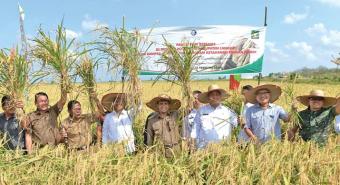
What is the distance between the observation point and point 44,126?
19.2ft

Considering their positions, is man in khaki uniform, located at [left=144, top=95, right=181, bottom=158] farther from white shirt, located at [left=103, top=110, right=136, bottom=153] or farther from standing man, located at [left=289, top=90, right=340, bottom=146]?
standing man, located at [left=289, top=90, right=340, bottom=146]

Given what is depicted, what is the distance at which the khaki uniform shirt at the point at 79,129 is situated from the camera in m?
5.86

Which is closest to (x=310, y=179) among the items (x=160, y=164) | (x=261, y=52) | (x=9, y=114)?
(x=160, y=164)

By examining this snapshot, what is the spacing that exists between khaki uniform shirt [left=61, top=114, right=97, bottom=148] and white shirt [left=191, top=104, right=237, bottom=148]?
1407mm

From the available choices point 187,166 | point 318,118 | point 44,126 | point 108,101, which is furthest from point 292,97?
point 44,126

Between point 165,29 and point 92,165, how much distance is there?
24.8 ft

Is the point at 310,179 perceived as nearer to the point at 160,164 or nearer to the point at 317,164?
the point at 317,164

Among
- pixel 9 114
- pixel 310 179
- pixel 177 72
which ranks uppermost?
pixel 177 72

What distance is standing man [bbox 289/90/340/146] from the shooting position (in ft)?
17.7

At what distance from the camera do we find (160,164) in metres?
4.39

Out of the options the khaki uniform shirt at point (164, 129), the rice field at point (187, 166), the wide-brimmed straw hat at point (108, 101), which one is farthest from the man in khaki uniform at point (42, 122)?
the khaki uniform shirt at point (164, 129)

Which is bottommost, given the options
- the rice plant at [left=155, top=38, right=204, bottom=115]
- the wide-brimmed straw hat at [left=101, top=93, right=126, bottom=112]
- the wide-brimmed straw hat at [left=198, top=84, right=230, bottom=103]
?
the wide-brimmed straw hat at [left=101, top=93, right=126, bottom=112]

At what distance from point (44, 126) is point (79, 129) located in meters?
0.47

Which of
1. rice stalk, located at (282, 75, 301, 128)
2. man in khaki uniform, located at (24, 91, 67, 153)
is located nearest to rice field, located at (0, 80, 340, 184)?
rice stalk, located at (282, 75, 301, 128)
